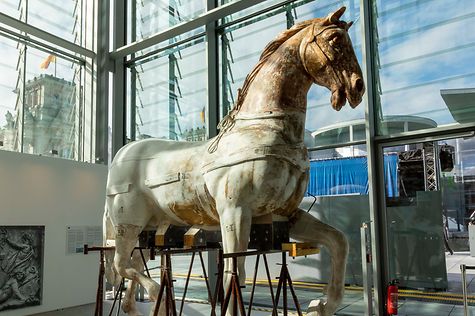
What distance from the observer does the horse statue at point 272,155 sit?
261 centimetres

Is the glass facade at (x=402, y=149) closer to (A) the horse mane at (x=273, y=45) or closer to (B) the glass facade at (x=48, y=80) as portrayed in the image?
(A) the horse mane at (x=273, y=45)

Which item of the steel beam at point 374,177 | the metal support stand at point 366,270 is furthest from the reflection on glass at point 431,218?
the metal support stand at point 366,270

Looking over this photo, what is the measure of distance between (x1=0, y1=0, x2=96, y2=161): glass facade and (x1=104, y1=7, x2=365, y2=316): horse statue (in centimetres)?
541

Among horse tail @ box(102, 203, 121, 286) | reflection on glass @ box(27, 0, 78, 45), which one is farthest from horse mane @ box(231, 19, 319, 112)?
reflection on glass @ box(27, 0, 78, 45)

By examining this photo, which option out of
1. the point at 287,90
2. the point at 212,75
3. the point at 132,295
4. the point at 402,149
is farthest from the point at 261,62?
the point at 212,75

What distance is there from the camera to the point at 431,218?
529 cm

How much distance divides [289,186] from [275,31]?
470 centimetres

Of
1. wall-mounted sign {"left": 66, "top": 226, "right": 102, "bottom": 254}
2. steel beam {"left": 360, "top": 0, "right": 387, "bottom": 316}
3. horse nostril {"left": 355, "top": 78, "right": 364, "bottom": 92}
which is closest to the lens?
horse nostril {"left": 355, "top": 78, "right": 364, "bottom": 92}

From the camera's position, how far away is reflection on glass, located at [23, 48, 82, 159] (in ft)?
25.6

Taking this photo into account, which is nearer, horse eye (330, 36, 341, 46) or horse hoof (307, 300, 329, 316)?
horse eye (330, 36, 341, 46)

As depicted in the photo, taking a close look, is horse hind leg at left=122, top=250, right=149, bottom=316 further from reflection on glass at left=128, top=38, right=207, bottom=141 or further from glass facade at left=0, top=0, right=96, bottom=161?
glass facade at left=0, top=0, right=96, bottom=161

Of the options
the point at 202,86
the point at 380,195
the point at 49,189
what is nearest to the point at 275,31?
the point at 202,86

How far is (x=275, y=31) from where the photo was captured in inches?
271

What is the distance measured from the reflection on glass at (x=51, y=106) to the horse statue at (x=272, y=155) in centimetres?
546
